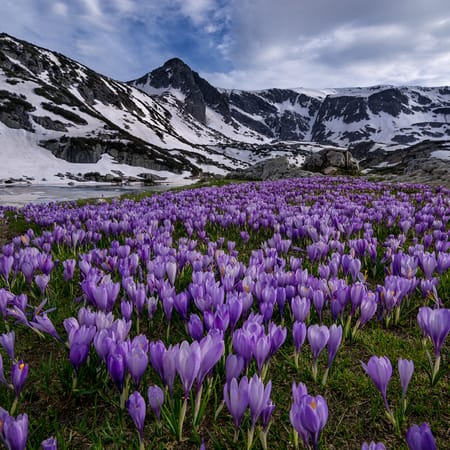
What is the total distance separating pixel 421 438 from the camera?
1.21 m

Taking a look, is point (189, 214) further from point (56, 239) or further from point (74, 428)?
point (74, 428)

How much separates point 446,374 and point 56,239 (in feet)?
18.2

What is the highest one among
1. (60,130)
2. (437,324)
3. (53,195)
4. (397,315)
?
(60,130)

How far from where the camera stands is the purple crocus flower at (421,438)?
1.20m

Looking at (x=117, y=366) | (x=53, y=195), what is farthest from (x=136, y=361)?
(x=53, y=195)

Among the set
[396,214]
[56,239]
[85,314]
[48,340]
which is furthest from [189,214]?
[85,314]

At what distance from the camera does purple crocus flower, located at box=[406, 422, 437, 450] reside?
1201mm

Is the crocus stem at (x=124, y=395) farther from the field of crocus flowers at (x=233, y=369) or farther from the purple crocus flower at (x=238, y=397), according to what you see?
the purple crocus flower at (x=238, y=397)

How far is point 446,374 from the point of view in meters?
2.35

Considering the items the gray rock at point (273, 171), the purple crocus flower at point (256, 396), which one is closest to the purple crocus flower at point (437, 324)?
the purple crocus flower at point (256, 396)

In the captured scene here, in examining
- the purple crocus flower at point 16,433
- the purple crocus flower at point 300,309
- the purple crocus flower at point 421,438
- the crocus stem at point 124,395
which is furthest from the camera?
the purple crocus flower at point 300,309

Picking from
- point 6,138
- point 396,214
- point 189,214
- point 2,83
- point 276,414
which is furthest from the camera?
point 2,83

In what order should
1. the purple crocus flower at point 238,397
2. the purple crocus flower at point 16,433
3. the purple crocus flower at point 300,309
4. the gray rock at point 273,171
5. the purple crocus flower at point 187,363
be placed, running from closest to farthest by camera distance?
the purple crocus flower at point 16,433 < the purple crocus flower at point 238,397 < the purple crocus flower at point 187,363 < the purple crocus flower at point 300,309 < the gray rock at point 273,171

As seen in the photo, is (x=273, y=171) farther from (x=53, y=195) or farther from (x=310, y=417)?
(x=310, y=417)
